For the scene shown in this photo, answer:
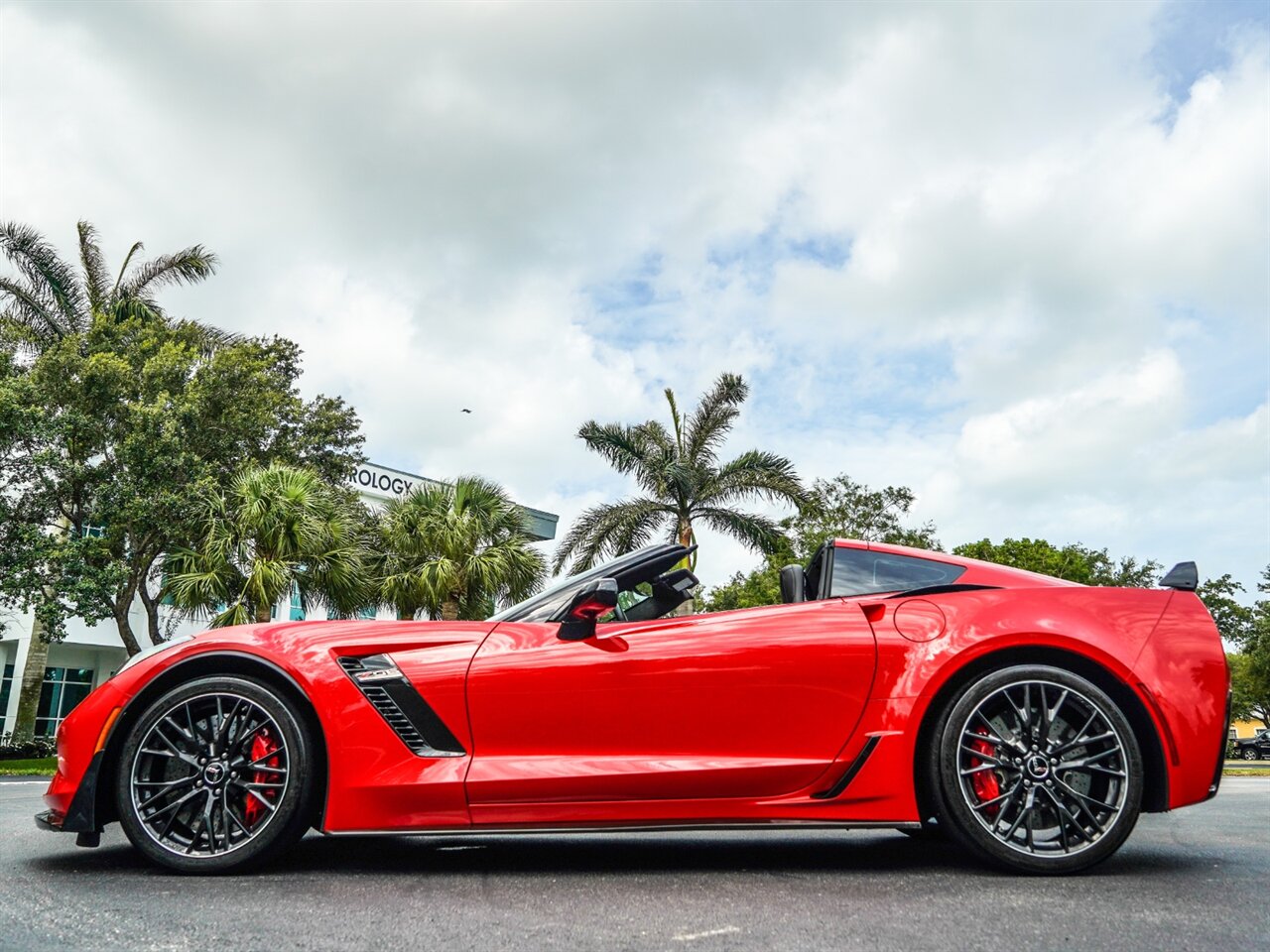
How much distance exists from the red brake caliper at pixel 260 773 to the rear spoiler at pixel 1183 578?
317cm

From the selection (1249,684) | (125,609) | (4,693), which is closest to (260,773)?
(125,609)

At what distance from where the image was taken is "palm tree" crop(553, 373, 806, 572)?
24.5m

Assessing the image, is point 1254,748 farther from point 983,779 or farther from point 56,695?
point 983,779

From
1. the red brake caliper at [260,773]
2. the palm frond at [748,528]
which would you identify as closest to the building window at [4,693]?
the palm frond at [748,528]

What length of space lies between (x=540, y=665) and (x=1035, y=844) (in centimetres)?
172

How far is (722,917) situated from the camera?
265 cm

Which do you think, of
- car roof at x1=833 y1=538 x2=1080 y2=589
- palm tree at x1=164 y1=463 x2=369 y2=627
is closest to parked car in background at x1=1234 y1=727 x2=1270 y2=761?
palm tree at x1=164 y1=463 x2=369 y2=627

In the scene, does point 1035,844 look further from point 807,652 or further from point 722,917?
point 722,917

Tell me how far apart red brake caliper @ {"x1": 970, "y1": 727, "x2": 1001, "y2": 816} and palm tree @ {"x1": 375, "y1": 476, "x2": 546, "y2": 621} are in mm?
17101

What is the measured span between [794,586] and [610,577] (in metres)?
0.75

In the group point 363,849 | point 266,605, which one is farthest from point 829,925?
point 266,605

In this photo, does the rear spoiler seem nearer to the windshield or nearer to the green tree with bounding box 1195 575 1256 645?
the windshield

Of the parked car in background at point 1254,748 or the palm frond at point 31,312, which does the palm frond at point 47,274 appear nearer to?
the palm frond at point 31,312

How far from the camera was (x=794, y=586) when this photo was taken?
4.04 metres
